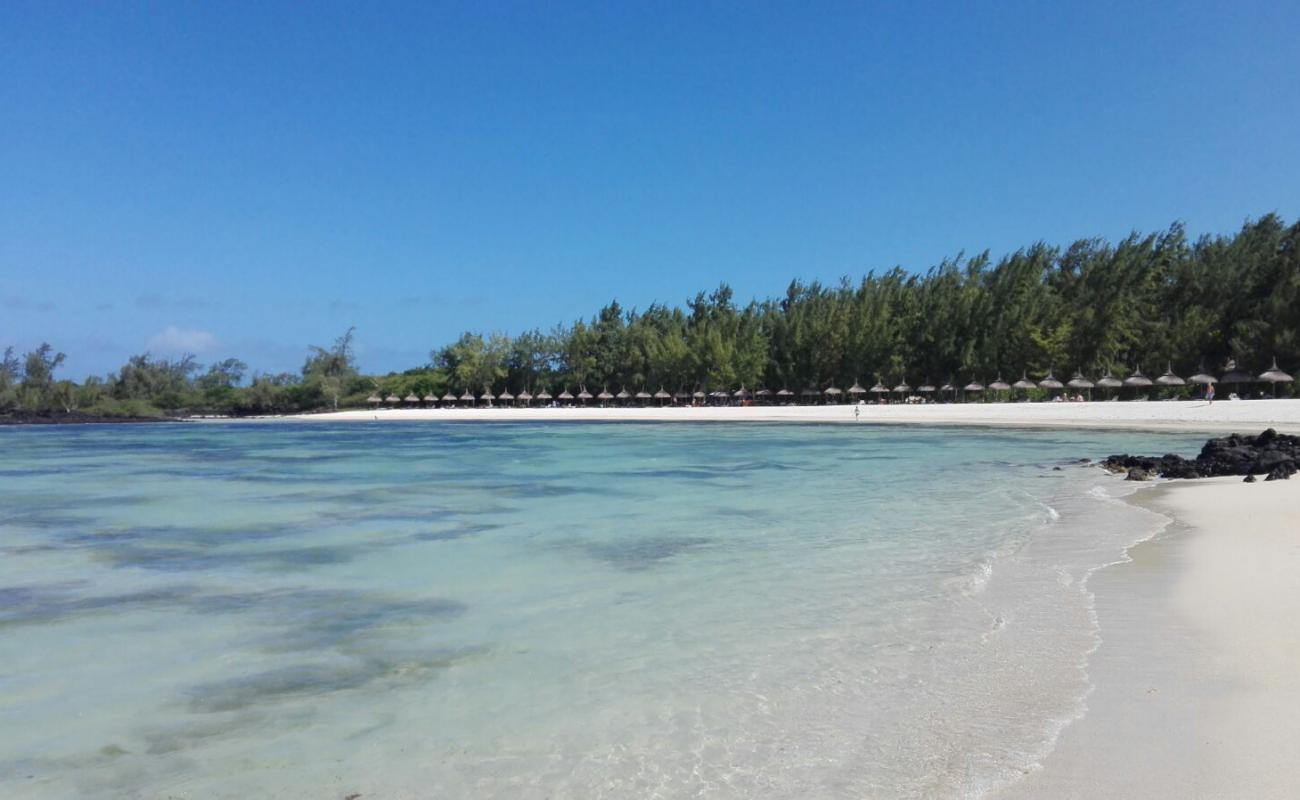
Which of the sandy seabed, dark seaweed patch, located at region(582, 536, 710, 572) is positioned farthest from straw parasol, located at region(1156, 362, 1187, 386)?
dark seaweed patch, located at region(582, 536, 710, 572)

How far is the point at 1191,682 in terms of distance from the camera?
365 cm

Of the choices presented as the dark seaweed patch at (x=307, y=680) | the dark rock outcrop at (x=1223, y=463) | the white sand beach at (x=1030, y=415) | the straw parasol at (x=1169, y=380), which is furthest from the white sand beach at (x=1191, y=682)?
the straw parasol at (x=1169, y=380)

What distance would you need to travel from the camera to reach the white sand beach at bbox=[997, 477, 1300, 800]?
9.10ft

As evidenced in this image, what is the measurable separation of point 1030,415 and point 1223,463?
2496cm

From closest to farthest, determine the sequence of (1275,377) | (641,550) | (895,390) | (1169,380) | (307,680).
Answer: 1. (307,680)
2. (641,550)
3. (1275,377)
4. (1169,380)
5. (895,390)

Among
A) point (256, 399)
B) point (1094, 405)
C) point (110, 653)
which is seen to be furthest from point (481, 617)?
point (256, 399)

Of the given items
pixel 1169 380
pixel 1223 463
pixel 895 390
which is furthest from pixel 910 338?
pixel 1223 463

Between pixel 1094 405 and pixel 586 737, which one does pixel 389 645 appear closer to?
pixel 586 737

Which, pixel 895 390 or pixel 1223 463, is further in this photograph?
pixel 895 390

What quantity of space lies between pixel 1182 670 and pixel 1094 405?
35.4 metres

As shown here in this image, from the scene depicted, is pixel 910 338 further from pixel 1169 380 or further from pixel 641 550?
pixel 641 550

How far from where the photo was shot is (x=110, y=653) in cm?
475

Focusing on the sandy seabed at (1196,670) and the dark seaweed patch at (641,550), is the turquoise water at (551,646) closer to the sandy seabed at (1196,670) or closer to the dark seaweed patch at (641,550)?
the dark seaweed patch at (641,550)

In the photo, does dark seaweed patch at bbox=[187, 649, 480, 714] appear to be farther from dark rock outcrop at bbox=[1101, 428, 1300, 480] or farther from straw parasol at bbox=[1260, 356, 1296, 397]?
straw parasol at bbox=[1260, 356, 1296, 397]
